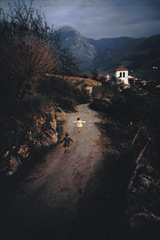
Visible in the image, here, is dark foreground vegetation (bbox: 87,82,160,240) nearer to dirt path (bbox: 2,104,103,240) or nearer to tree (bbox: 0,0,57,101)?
dirt path (bbox: 2,104,103,240)

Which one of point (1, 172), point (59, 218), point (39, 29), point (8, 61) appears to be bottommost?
point (59, 218)

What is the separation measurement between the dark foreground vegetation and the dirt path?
2.47ft

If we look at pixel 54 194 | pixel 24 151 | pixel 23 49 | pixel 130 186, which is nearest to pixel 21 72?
pixel 23 49

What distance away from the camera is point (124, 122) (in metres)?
15.4

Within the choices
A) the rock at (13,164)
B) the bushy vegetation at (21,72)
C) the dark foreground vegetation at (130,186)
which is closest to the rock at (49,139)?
the bushy vegetation at (21,72)

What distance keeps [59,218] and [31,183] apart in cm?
264

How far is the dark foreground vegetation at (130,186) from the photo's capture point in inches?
177

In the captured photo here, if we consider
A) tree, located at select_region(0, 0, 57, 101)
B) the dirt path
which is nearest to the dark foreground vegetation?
the dirt path

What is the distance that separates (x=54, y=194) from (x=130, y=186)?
13.1 feet

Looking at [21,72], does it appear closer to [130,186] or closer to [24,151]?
[24,151]

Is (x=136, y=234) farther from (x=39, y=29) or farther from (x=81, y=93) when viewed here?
(x=81, y=93)

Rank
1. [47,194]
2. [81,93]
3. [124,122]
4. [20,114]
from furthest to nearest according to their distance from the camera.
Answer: [81,93], [124,122], [20,114], [47,194]

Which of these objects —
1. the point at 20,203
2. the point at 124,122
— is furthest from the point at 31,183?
the point at 124,122

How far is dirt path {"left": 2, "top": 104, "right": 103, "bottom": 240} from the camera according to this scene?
478 cm
